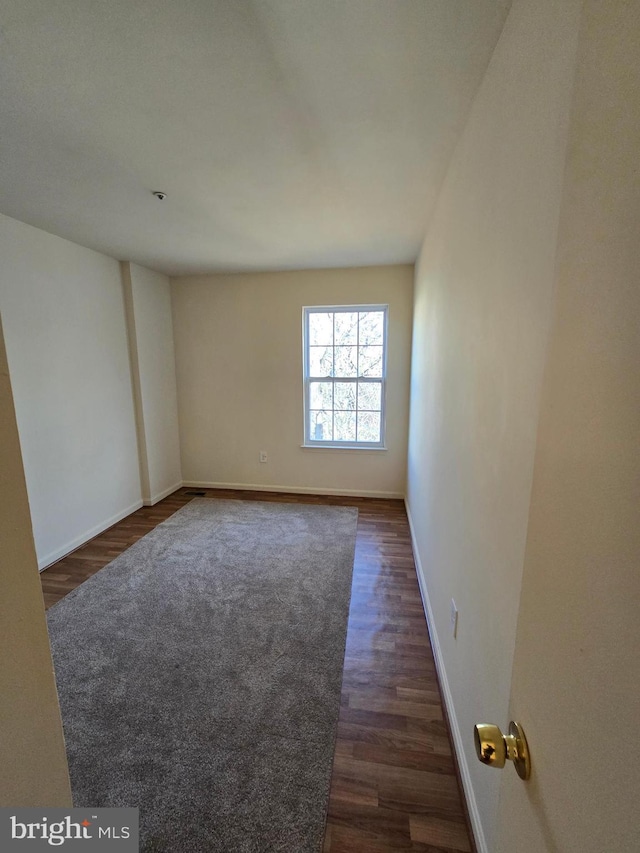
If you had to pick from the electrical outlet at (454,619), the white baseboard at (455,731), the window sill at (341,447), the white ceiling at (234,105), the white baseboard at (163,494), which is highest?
the white ceiling at (234,105)

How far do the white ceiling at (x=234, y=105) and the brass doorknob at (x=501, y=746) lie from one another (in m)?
1.63

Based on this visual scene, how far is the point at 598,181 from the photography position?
36 cm

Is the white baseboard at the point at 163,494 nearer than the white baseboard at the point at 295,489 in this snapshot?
Yes

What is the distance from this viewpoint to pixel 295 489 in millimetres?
4004

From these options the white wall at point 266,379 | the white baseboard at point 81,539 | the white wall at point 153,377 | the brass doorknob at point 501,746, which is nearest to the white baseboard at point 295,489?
the white wall at point 266,379

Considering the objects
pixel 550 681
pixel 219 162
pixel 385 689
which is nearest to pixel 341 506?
pixel 385 689

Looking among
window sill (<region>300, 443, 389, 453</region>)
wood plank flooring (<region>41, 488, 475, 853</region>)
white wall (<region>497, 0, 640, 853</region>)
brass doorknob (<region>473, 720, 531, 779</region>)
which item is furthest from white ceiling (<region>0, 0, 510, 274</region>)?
wood plank flooring (<region>41, 488, 475, 853</region>)

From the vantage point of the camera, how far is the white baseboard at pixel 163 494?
144 inches

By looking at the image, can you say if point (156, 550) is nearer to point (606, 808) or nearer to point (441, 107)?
point (606, 808)

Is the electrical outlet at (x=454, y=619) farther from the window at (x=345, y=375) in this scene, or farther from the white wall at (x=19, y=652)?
the window at (x=345, y=375)

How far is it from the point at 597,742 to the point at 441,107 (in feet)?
5.84

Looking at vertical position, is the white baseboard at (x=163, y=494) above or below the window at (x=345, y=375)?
below

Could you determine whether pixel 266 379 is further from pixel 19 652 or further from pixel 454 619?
pixel 19 652

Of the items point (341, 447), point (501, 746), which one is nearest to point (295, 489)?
point (341, 447)
